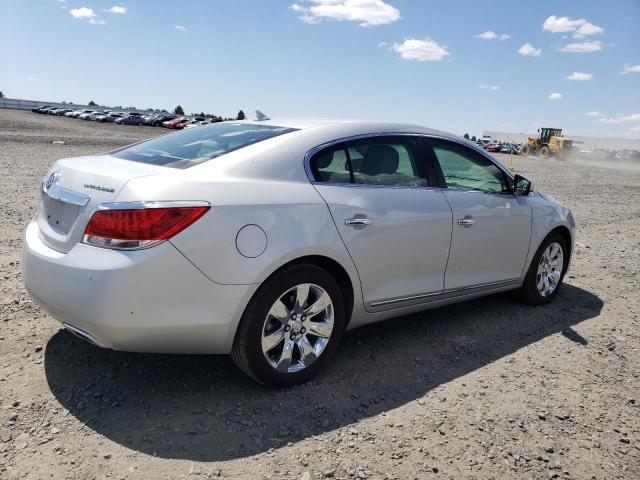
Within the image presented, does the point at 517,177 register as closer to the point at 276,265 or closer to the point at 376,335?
the point at 376,335

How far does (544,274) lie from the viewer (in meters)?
5.52

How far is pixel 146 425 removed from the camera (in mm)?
3037

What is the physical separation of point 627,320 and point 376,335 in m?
2.56

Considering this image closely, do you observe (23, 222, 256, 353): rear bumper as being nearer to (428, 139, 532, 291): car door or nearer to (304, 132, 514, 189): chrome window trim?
(304, 132, 514, 189): chrome window trim

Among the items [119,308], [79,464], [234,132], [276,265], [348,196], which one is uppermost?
[234,132]

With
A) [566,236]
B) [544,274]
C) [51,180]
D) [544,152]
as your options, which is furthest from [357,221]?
[544,152]

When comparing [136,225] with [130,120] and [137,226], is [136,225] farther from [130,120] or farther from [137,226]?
[130,120]

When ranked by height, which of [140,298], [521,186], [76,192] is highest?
[521,186]

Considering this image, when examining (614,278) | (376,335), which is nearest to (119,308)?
(376,335)

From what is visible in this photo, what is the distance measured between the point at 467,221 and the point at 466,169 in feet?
1.76

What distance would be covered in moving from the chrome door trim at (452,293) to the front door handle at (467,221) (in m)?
0.52

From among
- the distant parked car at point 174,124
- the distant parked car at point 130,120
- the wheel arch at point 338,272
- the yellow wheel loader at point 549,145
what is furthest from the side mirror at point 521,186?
the distant parked car at point 130,120

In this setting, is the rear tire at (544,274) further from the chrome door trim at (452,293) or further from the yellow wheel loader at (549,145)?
the yellow wheel loader at (549,145)

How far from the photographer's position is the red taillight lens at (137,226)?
9.44ft
